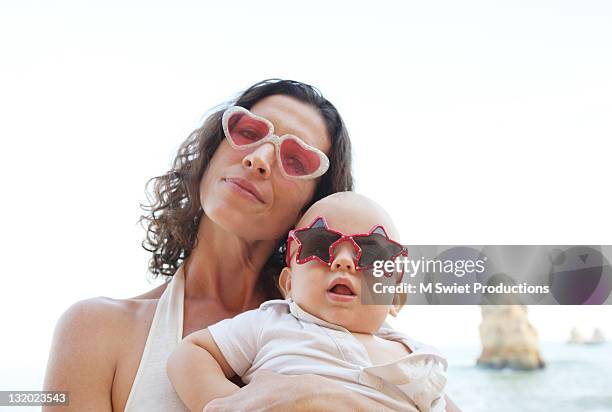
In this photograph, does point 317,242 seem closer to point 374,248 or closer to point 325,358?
point 374,248

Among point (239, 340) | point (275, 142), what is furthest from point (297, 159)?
point (239, 340)

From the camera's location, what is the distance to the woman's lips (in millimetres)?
2002

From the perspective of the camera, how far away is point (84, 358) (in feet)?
6.02

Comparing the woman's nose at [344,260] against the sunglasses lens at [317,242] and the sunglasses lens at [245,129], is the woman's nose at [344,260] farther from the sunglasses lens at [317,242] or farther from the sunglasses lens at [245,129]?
the sunglasses lens at [245,129]

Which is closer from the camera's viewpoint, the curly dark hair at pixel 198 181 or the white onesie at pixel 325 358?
the white onesie at pixel 325 358

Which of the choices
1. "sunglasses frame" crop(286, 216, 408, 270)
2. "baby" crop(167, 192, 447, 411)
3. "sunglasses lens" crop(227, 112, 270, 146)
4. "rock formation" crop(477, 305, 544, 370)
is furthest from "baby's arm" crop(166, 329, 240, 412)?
"rock formation" crop(477, 305, 544, 370)

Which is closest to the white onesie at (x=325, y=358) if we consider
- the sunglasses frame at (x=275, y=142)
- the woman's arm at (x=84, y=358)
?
the woman's arm at (x=84, y=358)

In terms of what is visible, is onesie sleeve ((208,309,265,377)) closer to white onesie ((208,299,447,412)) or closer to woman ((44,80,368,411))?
white onesie ((208,299,447,412))

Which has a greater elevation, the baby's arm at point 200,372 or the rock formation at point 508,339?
the baby's arm at point 200,372

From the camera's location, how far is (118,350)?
74.0 inches

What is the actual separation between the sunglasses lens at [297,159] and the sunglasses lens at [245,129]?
8 centimetres

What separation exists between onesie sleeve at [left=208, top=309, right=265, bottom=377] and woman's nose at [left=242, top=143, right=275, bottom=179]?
527mm

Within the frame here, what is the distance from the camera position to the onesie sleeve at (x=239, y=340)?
5.19ft

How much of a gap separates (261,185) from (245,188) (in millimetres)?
50
